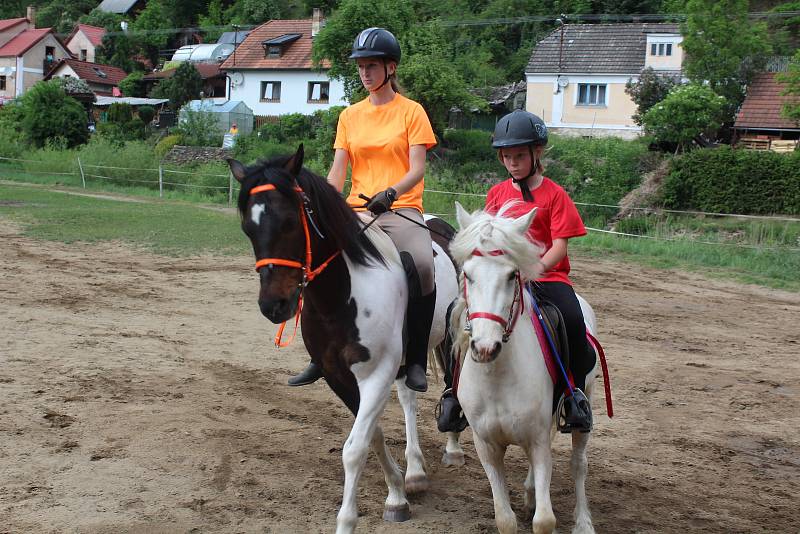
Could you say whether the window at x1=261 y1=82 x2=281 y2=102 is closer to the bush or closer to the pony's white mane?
the bush

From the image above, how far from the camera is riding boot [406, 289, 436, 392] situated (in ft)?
14.6

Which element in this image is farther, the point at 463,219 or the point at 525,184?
the point at 525,184

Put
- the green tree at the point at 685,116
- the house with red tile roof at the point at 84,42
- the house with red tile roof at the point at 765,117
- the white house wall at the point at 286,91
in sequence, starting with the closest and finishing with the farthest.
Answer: the green tree at the point at 685,116, the house with red tile roof at the point at 765,117, the white house wall at the point at 286,91, the house with red tile roof at the point at 84,42

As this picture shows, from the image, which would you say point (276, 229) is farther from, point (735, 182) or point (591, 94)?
point (591, 94)

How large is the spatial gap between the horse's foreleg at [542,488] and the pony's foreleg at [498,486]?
0.12 metres

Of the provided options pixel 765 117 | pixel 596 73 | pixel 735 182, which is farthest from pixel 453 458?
pixel 596 73

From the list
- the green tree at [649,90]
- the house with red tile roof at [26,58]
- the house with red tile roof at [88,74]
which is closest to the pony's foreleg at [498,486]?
the green tree at [649,90]

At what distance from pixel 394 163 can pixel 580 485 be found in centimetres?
216

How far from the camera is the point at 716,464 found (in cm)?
545

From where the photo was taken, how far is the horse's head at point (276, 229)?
354cm

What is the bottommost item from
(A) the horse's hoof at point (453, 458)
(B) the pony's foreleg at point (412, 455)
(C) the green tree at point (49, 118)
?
(A) the horse's hoof at point (453, 458)

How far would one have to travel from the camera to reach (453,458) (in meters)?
5.32

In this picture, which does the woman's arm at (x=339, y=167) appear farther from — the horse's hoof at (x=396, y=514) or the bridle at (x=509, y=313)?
the horse's hoof at (x=396, y=514)

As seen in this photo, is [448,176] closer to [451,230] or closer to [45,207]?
[45,207]
